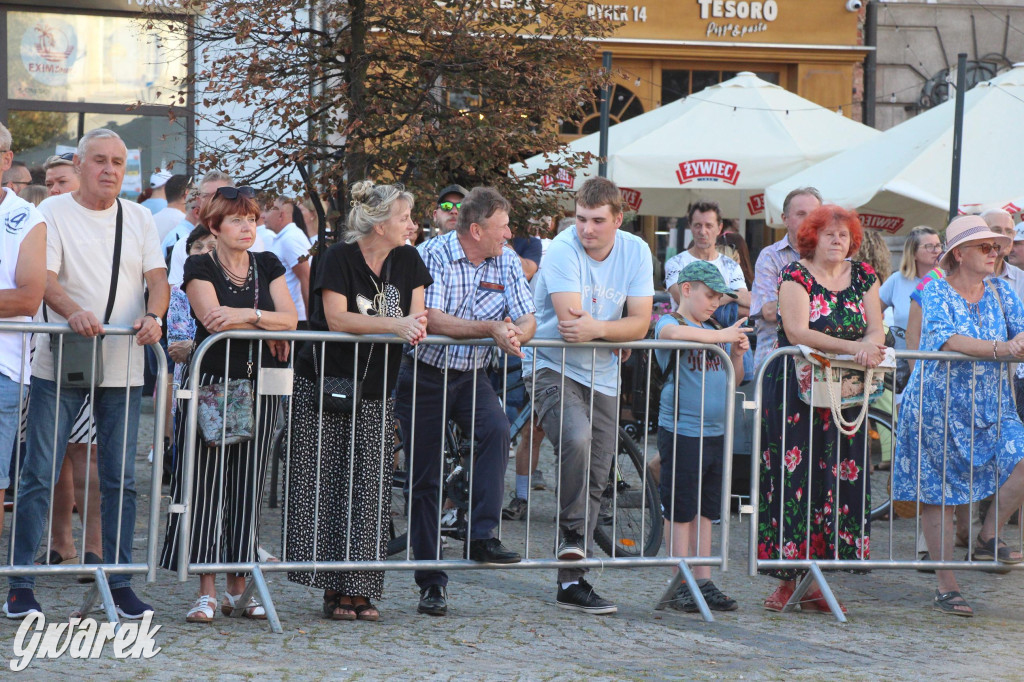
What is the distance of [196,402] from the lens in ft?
18.4

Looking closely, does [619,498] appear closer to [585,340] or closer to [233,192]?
[585,340]

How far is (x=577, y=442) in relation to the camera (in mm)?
6105

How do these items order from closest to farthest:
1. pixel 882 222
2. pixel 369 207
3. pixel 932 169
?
pixel 369 207 → pixel 932 169 → pixel 882 222

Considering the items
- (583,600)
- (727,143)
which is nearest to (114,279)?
(583,600)

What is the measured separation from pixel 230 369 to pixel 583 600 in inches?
77.0

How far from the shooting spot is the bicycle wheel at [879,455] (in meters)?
8.52

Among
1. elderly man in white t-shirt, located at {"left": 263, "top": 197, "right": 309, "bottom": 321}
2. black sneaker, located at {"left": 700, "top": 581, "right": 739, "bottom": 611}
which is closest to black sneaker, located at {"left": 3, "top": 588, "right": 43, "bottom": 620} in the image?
black sneaker, located at {"left": 700, "top": 581, "right": 739, "bottom": 611}

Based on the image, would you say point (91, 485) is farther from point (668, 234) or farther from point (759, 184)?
point (668, 234)

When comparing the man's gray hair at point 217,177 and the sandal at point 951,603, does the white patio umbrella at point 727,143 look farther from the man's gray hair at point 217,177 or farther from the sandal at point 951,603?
the sandal at point 951,603

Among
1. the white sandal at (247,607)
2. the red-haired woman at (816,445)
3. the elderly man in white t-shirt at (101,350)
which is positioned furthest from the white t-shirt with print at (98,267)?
the red-haired woman at (816,445)

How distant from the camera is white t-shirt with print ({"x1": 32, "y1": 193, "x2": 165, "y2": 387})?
18.3ft

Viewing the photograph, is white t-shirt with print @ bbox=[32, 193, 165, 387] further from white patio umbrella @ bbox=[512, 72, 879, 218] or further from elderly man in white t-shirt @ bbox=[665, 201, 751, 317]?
white patio umbrella @ bbox=[512, 72, 879, 218]

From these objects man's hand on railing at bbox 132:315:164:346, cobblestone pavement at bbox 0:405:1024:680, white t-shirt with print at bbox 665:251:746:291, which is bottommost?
cobblestone pavement at bbox 0:405:1024:680

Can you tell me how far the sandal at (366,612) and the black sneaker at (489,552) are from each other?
501 mm
